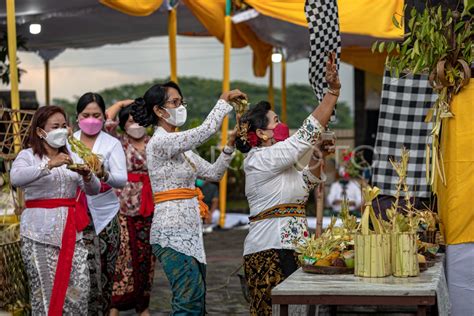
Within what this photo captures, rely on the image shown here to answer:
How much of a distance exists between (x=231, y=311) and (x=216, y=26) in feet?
17.7

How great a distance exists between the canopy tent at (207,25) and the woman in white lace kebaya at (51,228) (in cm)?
412

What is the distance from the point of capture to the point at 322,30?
5.97 meters

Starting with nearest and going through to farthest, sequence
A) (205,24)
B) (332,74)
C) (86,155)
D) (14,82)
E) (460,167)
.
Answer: (332,74) → (460,167) → (86,155) → (14,82) → (205,24)

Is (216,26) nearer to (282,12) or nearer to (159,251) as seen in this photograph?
(282,12)

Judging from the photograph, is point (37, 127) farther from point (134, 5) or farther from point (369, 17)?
point (369, 17)

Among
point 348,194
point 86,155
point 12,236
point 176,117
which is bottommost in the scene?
point 348,194

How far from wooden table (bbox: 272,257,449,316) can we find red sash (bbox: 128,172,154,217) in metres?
3.48

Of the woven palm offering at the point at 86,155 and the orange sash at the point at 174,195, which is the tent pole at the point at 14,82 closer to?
the woven palm offering at the point at 86,155

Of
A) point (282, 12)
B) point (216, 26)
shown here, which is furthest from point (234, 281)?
point (216, 26)

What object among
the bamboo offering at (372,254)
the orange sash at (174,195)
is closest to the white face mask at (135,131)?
the orange sash at (174,195)

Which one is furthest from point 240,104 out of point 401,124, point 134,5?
point 134,5

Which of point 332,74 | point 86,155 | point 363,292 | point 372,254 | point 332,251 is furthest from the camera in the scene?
point 86,155

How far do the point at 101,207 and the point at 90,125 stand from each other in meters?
0.59

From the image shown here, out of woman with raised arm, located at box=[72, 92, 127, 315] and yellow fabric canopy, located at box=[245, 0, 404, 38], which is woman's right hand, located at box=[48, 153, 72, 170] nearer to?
woman with raised arm, located at box=[72, 92, 127, 315]
